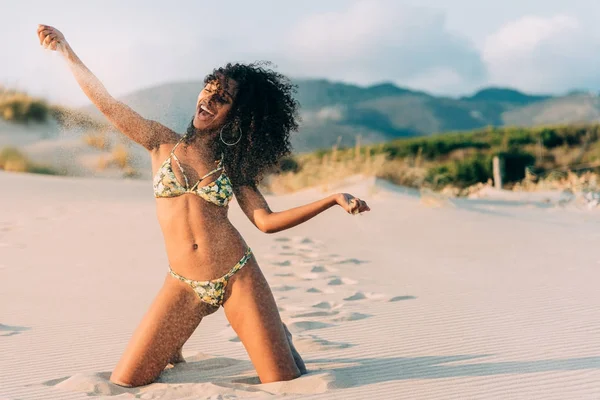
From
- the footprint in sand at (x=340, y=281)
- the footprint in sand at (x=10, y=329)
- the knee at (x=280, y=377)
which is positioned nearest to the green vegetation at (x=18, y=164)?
the footprint in sand at (x=340, y=281)

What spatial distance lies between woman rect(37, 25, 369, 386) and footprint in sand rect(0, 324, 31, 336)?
1766 mm

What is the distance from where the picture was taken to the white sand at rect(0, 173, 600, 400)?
4.30 metres

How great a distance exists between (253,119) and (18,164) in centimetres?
1670

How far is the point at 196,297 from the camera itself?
13.8 feet

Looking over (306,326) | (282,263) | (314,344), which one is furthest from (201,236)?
(282,263)

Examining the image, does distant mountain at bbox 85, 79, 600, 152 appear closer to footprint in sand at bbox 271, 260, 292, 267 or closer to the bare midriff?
footprint in sand at bbox 271, 260, 292, 267

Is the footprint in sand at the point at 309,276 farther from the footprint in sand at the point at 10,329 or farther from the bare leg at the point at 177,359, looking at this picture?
the bare leg at the point at 177,359

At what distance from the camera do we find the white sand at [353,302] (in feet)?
14.1

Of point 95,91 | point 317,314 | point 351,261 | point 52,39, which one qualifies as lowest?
point 351,261

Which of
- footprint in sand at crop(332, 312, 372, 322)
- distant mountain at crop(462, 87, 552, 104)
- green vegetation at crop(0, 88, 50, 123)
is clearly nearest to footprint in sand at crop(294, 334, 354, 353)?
footprint in sand at crop(332, 312, 372, 322)

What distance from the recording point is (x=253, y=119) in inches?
175

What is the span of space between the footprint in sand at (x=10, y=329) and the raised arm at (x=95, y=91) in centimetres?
216

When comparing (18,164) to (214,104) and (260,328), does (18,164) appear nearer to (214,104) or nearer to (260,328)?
(214,104)

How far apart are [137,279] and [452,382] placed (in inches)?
177
